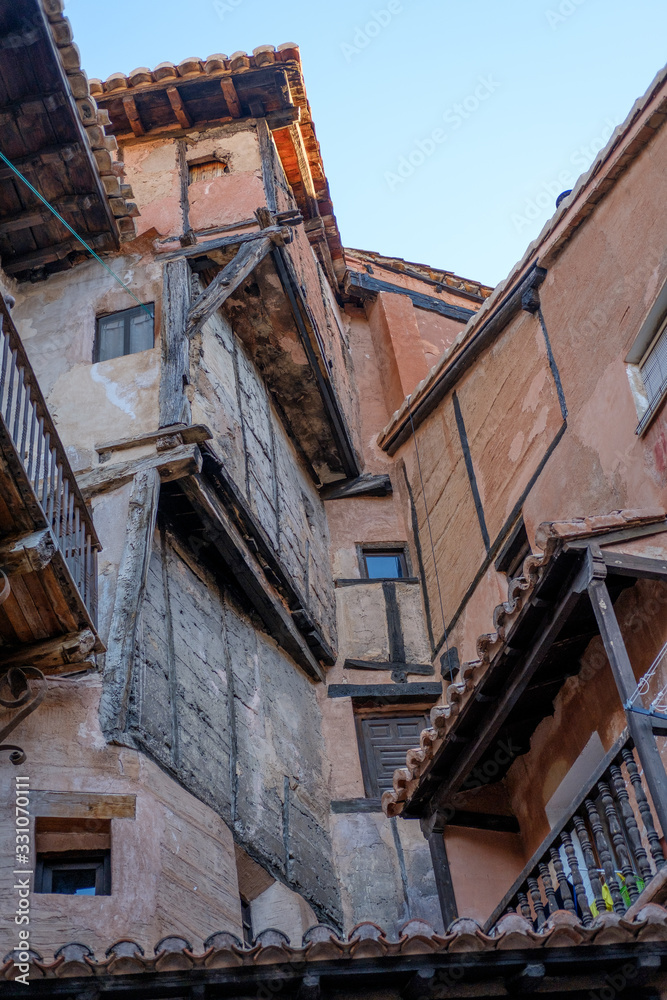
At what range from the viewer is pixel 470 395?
1481 centimetres

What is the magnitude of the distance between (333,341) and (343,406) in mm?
1348

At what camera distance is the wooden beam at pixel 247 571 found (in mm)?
11539

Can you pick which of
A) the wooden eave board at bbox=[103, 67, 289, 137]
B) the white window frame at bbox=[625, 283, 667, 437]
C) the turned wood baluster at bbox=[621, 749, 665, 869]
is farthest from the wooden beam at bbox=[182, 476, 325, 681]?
the wooden eave board at bbox=[103, 67, 289, 137]

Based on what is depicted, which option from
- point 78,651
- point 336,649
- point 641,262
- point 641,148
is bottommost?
point 78,651

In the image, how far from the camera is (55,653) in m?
8.65

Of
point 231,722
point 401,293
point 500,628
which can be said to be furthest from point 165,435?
point 401,293

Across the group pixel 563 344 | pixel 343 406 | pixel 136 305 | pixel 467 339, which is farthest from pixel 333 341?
pixel 563 344

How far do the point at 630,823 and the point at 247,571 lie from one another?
19.5 feet

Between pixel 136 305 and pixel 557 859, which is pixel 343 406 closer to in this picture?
pixel 136 305

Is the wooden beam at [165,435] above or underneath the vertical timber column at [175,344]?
underneath

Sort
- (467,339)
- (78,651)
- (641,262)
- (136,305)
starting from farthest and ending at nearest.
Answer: (467,339)
(136,305)
(641,262)
(78,651)

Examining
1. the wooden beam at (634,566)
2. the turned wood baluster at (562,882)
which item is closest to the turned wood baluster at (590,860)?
the turned wood baluster at (562,882)

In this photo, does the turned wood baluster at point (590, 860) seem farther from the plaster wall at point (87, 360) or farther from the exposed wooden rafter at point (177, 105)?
the exposed wooden rafter at point (177, 105)

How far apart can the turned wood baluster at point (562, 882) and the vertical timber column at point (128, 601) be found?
11.4 ft
